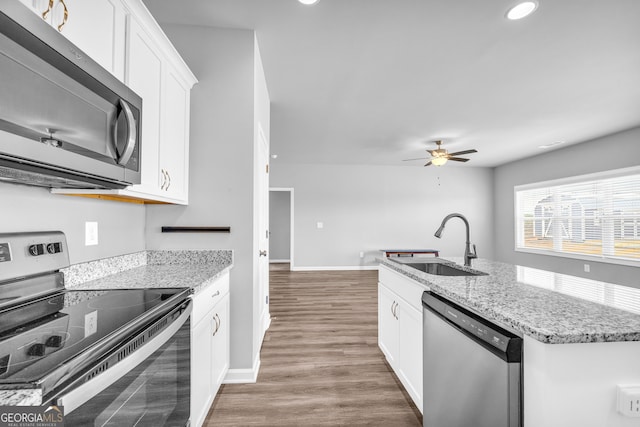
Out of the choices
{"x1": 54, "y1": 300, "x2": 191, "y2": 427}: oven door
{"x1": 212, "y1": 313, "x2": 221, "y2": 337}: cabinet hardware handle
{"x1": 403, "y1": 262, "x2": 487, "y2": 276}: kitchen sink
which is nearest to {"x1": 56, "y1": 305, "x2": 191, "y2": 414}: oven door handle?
{"x1": 54, "y1": 300, "x2": 191, "y2": 427}: oven door

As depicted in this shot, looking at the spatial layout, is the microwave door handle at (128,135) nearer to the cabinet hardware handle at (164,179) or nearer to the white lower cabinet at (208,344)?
the cabinet hardware handle at (164,179)

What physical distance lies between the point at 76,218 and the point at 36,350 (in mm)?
1005

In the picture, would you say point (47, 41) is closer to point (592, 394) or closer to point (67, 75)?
point (67, 75)

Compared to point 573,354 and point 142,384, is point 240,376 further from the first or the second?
point 573,354

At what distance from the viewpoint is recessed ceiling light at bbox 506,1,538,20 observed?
189 cm

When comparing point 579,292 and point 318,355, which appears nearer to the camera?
point 579,292

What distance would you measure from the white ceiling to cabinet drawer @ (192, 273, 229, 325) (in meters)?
1.83

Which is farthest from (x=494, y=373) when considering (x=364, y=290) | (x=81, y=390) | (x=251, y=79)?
(x=364, y=290)

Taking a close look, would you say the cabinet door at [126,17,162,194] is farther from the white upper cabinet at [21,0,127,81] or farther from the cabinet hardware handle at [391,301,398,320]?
the cabinet hardware handle at [391,301,398,320]

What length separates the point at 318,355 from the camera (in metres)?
2.55

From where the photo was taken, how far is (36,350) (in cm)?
73

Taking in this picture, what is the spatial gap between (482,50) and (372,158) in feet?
13.7

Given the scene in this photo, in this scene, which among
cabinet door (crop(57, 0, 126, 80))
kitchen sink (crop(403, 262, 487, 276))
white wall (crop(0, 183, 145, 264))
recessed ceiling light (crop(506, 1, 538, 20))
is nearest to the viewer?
cabinet door (crop(57, 0, 126, 80))

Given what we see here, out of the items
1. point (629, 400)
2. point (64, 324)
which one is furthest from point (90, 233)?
point (629, 400)
